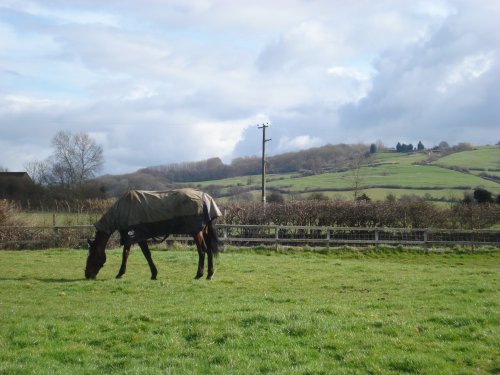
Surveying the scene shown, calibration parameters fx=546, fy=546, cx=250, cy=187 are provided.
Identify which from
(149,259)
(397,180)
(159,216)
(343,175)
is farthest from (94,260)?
(343,175)

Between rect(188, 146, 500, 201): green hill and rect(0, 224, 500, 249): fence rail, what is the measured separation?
885 inches

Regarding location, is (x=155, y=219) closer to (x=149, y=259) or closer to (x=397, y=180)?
(x=149, y=259)

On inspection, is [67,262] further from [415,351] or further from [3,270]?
[415,351]

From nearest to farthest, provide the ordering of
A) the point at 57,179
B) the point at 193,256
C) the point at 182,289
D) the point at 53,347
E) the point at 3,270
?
1. the point at 53,347
2. the point at 182,289
3. the point at 3,270
4. the point at 193,256
5. the point at 57,179

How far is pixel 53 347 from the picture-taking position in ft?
24.5

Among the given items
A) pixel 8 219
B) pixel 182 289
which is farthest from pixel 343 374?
pixel 8 219

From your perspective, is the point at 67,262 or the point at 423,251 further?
the point at 423,251

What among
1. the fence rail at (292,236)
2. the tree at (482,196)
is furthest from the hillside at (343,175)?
the fence rail at (292,236)

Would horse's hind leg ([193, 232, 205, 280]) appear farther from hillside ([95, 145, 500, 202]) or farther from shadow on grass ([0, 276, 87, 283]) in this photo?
hillside ([95, 145, 500, 202])

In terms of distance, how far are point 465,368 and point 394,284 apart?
7.58 m

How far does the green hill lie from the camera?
59044 mm

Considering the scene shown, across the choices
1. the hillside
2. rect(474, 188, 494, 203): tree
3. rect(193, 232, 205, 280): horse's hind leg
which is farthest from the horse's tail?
the hillside

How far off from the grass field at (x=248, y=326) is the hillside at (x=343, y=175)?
37.9 meters

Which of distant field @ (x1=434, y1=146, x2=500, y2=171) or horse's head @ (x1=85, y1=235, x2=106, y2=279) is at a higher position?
distant field @ (x1=434, y1=146, x2=500, y2=171)
